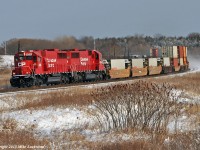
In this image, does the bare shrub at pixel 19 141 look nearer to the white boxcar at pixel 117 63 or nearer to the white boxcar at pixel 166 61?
the white boxcar at pixel 117 63

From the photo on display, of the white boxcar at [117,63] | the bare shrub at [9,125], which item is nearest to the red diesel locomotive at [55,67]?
the white boxcar at [117,63]

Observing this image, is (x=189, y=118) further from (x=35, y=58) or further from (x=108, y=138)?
(x=35, y=58)

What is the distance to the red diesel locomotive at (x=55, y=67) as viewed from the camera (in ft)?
118

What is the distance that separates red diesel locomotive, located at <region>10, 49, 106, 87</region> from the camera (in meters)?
36.0

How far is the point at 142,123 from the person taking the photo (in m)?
12.7

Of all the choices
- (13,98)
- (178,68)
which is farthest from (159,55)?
(13,98)

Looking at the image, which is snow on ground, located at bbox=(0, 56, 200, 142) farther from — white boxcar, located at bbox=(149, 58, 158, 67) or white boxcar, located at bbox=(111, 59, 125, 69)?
white boxcar, located at bbox=(149, 58, 158, 67)

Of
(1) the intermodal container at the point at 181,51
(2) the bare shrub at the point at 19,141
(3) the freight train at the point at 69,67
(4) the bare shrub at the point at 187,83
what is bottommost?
(2) the bare shrub at the point at 19,141

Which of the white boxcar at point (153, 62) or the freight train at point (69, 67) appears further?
the white boxcar at point (153, 62)

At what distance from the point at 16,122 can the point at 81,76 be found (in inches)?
1094

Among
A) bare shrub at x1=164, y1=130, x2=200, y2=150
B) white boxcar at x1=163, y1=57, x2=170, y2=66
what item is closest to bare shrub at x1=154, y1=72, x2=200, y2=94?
bare shrub at x1=164, y1=130, x2=200, y2=150

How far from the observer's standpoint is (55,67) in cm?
3906

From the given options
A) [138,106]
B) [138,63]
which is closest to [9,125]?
[138,106]

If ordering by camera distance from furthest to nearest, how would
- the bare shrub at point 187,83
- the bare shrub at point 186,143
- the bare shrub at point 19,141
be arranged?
the bare shrub at point 187,83, the bare shrub at point 19,141, the bare shrub at point 186,143
